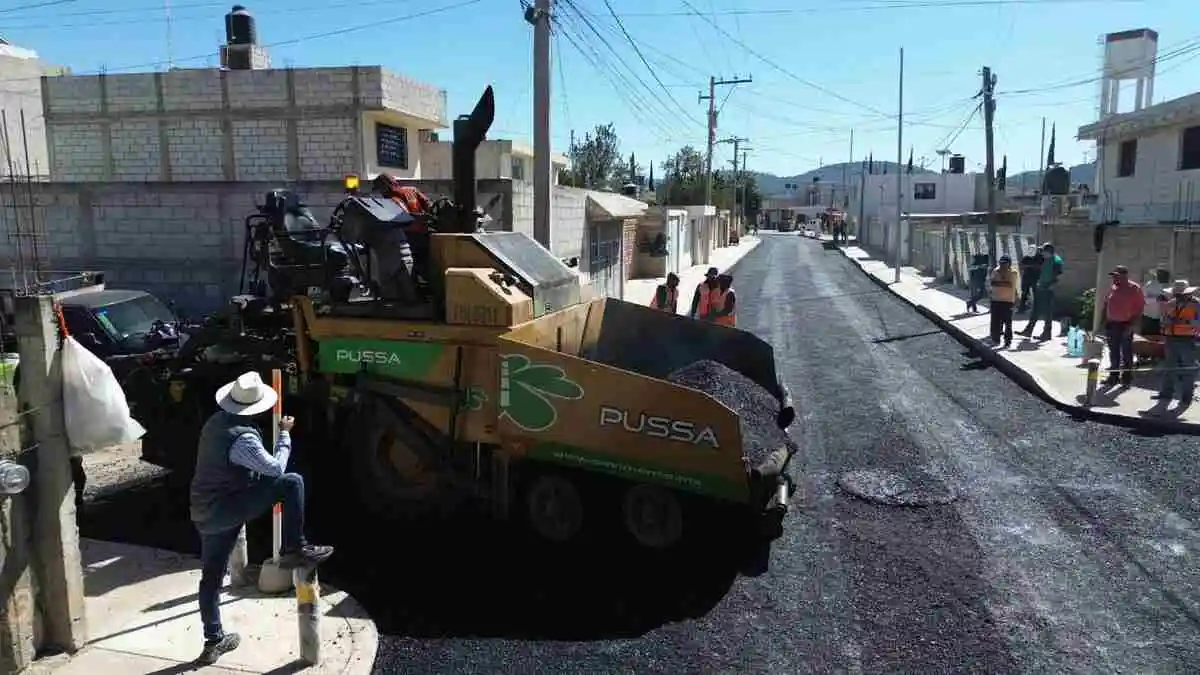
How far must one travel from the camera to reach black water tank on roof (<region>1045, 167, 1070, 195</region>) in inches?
1642

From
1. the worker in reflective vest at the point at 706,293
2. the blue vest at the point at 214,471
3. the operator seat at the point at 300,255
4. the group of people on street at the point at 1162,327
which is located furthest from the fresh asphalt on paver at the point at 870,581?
the worker in reflective vest at the point at 706,293

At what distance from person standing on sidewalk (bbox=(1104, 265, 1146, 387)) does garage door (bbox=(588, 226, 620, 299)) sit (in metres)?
10.5

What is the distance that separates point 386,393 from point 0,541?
2.73m

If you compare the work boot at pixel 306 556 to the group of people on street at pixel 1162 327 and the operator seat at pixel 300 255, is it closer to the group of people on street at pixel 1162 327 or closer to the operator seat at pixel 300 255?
the operator seat at pixel 300 255

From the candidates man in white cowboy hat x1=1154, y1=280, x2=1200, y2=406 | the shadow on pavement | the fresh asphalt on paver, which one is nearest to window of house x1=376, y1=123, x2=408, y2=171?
the shadow on pavement

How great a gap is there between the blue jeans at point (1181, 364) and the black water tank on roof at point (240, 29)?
64.8 feet

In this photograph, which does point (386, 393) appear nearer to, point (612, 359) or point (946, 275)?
point (612, 359)

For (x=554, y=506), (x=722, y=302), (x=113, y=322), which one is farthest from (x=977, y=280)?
(x=113, y=322)

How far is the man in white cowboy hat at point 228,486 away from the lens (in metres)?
4.53

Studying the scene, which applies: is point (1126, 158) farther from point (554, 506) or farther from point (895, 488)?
point (554, 506)

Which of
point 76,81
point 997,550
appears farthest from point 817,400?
point 76,81

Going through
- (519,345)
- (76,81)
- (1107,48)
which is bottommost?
(519,345)

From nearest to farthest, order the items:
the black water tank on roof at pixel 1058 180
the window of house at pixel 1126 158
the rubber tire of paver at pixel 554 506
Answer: the rubber tire of paver at pixel 554 506 → the window of house at pixel 1126 158 → the black water tank on roof at pixel 1058 180

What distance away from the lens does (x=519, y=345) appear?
6160 millimetres
